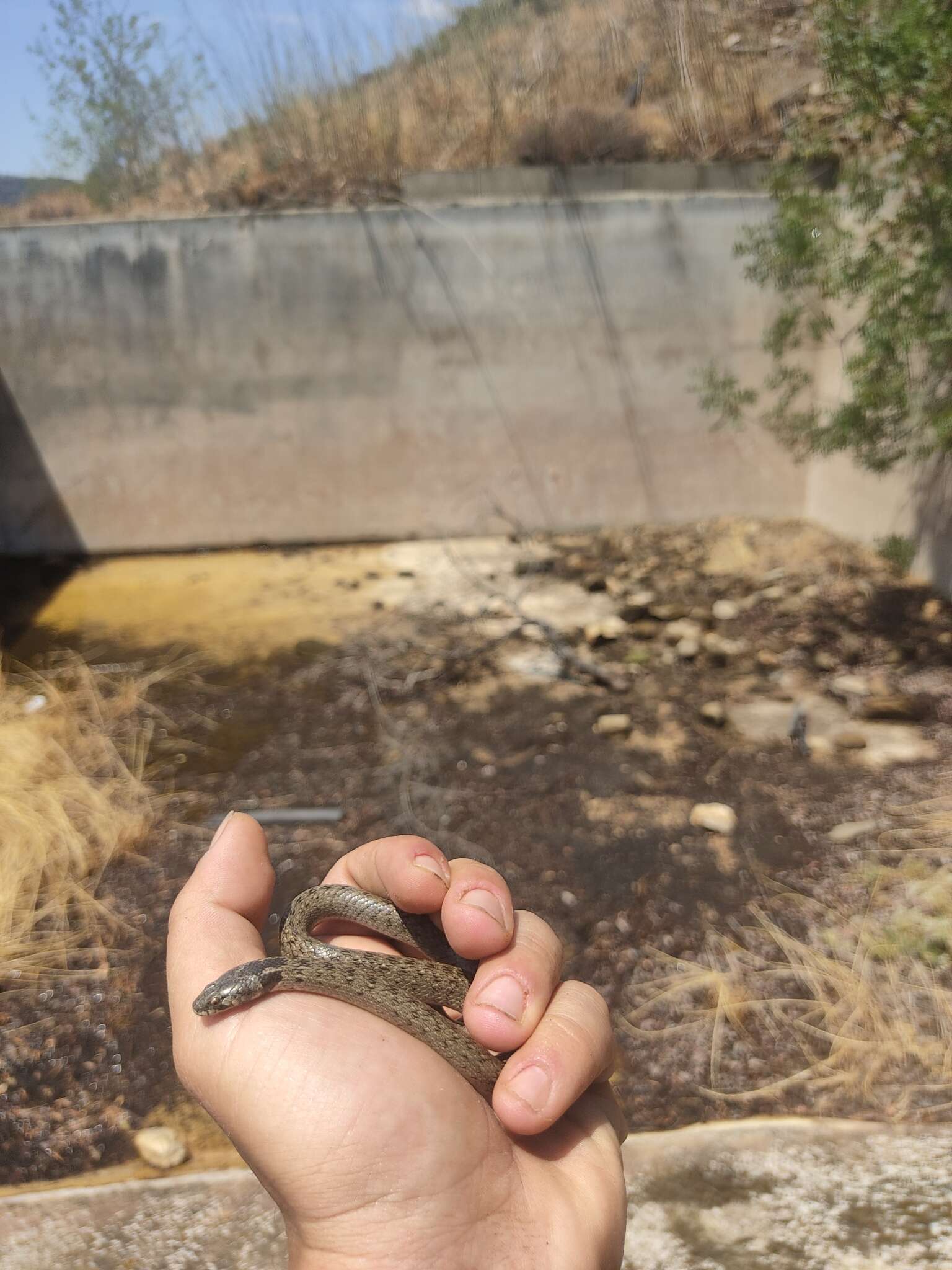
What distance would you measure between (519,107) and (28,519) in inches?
244

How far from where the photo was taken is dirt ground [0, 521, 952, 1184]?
3.04m

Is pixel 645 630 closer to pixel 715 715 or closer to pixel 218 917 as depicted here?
pixel 715 715

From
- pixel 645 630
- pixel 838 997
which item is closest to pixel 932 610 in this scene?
pixel 645 630

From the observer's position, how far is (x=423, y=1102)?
1517mm

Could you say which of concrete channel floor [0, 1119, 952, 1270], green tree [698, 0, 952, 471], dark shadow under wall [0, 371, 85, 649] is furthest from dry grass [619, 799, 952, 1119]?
dark shadow under wall [0, 371, 85, 649]

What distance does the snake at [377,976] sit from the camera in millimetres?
1629

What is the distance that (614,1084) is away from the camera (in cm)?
281

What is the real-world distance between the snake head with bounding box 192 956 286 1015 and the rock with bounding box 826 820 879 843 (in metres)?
3.06

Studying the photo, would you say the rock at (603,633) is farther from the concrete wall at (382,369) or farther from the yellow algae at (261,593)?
the concrete wall at (382,369)

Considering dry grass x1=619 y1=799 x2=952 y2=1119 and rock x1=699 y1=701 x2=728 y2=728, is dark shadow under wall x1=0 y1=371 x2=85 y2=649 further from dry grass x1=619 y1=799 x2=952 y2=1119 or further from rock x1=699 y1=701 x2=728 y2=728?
dry grass x1=619 y1=799 x2=952 y2=1119

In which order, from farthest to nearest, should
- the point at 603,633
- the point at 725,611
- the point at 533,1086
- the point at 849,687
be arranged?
the point at 725,611 < the point at 603,633 < the point at 849,687 < the point at 533,1086

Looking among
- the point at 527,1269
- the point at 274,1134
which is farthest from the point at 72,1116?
the point at 527,1269

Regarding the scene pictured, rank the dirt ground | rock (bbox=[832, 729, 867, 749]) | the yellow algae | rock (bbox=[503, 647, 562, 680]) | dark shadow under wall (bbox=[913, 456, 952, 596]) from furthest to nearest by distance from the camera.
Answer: the yellow algae → dark shadow under wall (bbox=[913, 456, 952, 596]) → rock (bbox=[503, 647, 562, 680]) → rock (bbox=[832, 729, 867, 749]) → the dirt ground

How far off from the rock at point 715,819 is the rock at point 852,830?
1.43ft
